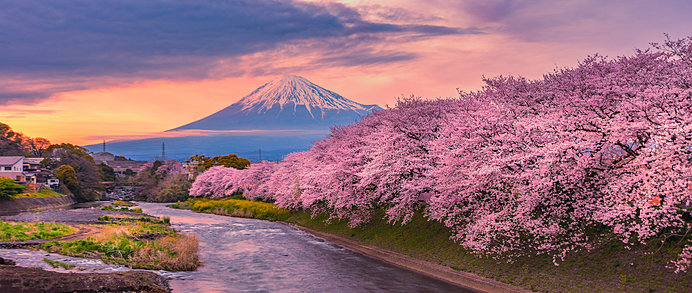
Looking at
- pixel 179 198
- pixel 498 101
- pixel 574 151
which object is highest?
pixel 498 101

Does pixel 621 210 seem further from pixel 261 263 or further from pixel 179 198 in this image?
pixel 179 198

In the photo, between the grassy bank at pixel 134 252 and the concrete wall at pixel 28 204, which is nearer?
the grassy bank at pixel 134 252

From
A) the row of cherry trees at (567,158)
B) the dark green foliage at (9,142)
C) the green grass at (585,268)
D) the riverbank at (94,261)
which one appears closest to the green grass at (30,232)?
the riverbank at (94,261)

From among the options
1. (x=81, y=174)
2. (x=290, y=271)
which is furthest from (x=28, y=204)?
(x=290, y=271)

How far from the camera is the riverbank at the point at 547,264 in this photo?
61.4 feet

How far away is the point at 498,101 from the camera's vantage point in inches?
1079

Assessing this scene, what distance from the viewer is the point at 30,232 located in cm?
3622

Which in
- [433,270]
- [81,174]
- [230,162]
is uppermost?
[230,162]

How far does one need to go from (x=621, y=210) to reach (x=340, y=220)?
34104mm

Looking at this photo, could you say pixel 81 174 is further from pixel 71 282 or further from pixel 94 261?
pixel 71 282

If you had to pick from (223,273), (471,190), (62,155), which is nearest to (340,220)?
(223,273)

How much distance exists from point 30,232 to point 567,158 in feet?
127

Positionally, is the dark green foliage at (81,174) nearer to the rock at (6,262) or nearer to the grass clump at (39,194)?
the grass clump at (39,194)

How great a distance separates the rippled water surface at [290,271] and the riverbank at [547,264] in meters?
1.63
